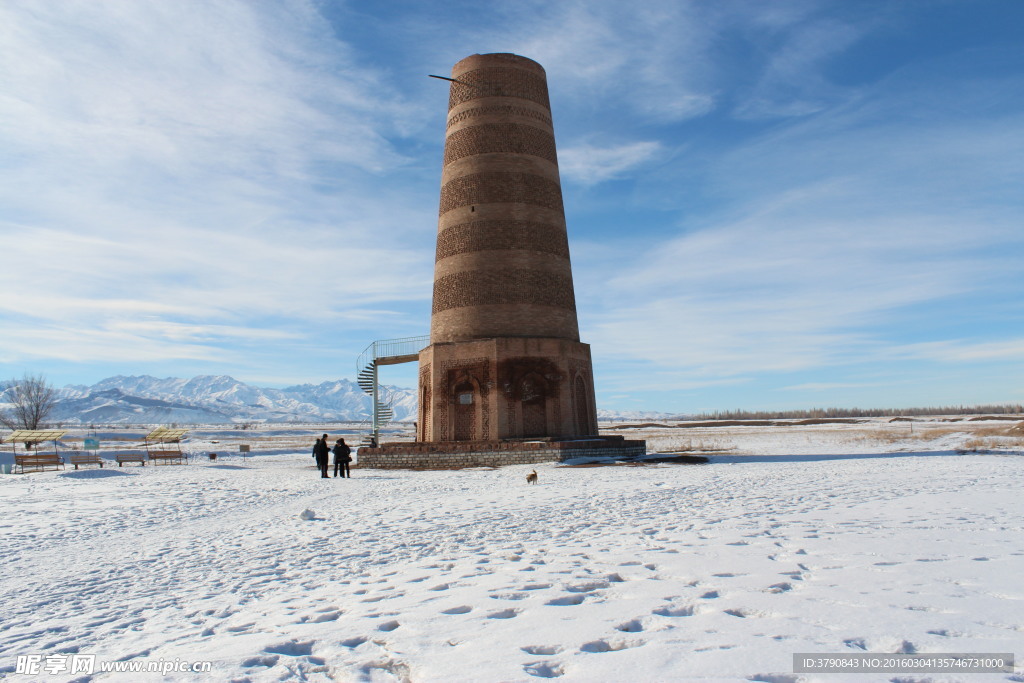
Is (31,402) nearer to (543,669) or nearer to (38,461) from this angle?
(38,461)

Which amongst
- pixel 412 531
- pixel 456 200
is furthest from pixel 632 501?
pixel 456 200

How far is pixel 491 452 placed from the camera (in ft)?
59.8

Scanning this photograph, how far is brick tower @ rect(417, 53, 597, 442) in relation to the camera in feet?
64.2

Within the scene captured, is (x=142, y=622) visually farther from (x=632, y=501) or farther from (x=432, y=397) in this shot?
(x=432, y=397)

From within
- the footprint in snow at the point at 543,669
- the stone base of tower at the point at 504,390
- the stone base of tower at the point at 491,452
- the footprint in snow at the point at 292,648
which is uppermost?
the stone base of tower at the point at 504,390

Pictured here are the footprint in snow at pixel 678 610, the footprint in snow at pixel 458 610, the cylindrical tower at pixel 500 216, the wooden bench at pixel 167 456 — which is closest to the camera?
the footprint in snow at pixel 678 610

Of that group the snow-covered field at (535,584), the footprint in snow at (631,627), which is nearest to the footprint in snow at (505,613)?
the snow-covered field at (535,584)

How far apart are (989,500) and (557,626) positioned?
713 cm

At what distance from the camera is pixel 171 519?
9961 mm

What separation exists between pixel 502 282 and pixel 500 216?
2.07 meters

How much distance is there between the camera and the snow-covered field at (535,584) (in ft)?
10.9

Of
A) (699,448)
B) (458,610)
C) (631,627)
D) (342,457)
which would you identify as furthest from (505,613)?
(699,448)

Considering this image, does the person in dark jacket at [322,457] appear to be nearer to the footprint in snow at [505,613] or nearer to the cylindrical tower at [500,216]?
the cylindrical tower at [500,216]

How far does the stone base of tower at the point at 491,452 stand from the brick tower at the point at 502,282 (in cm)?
97
